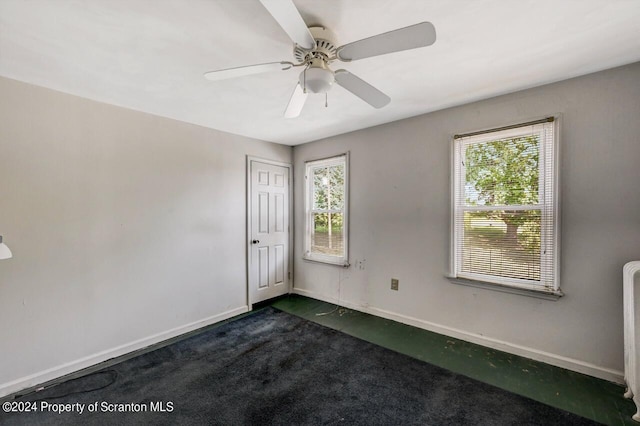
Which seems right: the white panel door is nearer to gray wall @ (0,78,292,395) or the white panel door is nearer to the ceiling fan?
gray wall @ (0,78,292,395)

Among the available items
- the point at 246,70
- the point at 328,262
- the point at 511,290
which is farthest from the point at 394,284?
the point at 246,70

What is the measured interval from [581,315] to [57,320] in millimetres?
4245

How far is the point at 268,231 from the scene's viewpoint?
3.98 m

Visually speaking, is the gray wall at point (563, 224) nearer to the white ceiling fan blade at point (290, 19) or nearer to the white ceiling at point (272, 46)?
the white ceiling at point (272, 46)

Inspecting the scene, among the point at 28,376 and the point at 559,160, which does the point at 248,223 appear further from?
the point at 559,160

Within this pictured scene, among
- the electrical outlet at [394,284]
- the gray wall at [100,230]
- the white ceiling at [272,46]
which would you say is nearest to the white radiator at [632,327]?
the white ceiling at [272,46]

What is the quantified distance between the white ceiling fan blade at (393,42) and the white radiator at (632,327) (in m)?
2.06

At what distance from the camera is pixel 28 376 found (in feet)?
6.98

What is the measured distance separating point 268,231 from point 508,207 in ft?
9.46

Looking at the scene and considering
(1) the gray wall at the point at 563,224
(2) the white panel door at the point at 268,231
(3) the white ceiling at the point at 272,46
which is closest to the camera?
(3) the white ceiling at the point at 272,46

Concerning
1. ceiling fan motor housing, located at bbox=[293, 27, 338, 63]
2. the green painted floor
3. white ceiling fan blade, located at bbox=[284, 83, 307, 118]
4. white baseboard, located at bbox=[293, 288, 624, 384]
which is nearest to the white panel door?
the green painted floor

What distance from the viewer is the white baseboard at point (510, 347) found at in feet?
6.89

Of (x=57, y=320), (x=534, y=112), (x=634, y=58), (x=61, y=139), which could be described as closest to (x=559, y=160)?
(x=534, y=112)

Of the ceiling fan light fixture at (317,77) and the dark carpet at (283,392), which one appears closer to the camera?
the ceiling fan light fixture at (317,77)
